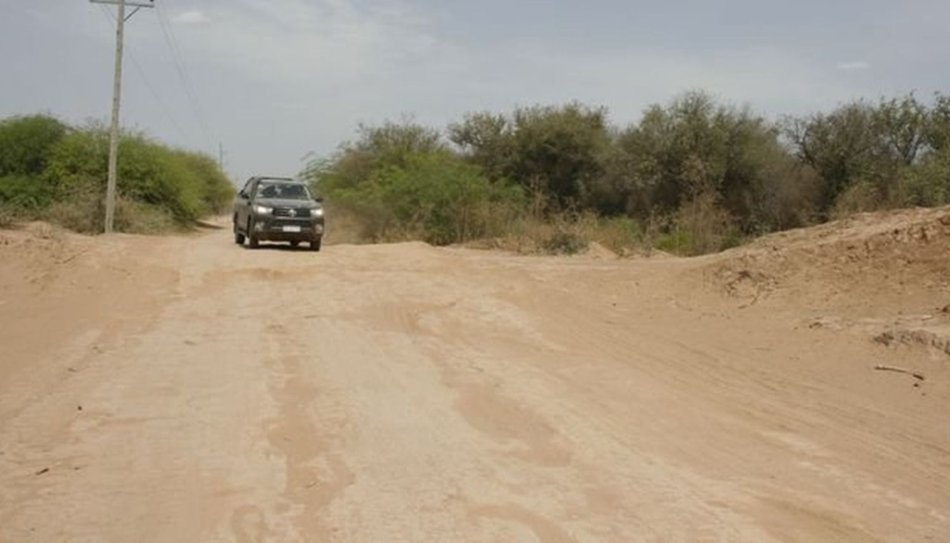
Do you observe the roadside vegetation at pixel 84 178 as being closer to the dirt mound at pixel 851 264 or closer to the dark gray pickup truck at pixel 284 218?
the dark gray pickup truck at pixel 284 218

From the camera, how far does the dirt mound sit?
12820 mm

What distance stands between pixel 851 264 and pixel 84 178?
28472 millimetres

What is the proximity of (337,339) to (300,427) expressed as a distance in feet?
13.6

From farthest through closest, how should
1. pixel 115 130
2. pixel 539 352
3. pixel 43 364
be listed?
pixel 115 130 → pixel 539 352 → pixel 43 364

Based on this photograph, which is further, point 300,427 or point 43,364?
point 43,364

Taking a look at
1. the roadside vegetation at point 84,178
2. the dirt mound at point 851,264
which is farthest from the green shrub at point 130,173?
the dirt mound at point 851,264

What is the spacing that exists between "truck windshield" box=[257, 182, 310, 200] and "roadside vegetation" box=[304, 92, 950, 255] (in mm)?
6880

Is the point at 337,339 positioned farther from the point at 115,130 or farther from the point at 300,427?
the point at 115,130

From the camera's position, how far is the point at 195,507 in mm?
5129

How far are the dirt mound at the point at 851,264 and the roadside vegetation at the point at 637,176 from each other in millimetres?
10441

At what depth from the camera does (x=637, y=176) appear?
40.6 m

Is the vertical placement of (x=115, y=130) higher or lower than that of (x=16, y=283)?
higher

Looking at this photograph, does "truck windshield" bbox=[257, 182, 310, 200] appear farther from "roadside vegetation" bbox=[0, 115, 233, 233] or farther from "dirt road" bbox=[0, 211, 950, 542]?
"roadside vegetation" bbox=[0, 115, 233, 233]

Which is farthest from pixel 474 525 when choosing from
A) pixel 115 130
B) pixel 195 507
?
pixel 115 130
